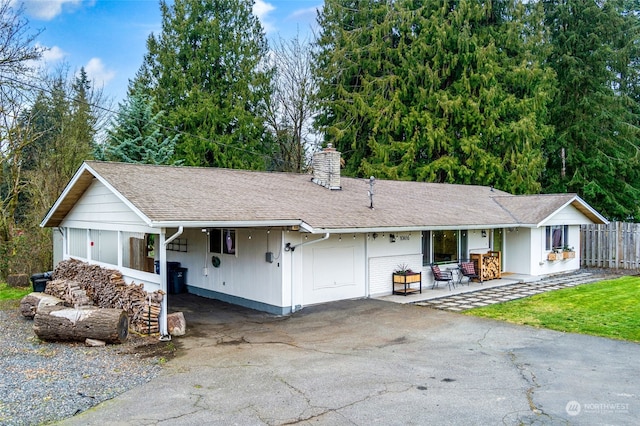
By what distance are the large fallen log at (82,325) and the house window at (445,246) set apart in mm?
9963

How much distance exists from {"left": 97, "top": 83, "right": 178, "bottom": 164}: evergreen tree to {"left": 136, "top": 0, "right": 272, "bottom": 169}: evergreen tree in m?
3.90

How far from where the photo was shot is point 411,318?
35.2ft

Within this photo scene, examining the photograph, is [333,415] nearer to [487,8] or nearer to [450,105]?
[450,105]

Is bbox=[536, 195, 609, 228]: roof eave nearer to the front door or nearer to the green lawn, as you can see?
the front door

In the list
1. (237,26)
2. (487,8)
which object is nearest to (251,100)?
(237,26)

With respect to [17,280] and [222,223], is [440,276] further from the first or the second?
[17,280]

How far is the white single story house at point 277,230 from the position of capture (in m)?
10.3

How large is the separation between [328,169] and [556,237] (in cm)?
940

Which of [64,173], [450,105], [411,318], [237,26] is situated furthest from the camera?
[237,26]

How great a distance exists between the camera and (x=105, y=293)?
11.0m

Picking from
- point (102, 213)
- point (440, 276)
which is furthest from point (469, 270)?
point (102, 213)

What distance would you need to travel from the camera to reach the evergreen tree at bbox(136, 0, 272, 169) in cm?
2617

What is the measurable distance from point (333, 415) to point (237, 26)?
1089 inches

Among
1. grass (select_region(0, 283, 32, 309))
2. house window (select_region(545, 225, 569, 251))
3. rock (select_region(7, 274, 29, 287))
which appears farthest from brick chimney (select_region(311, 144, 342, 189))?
rock (select_region(7, 274, 29, 287))
